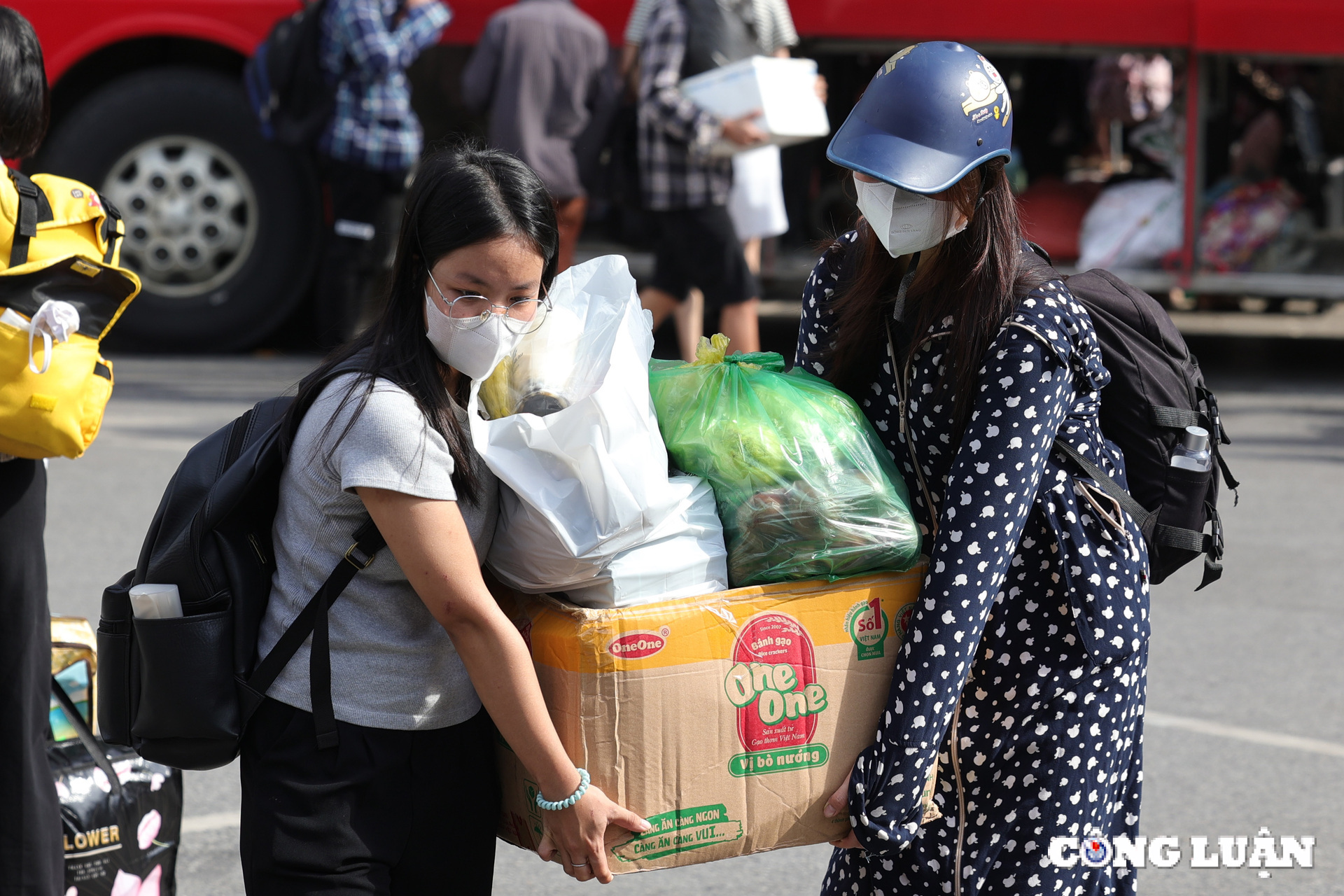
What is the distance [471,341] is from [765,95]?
14.3 feet

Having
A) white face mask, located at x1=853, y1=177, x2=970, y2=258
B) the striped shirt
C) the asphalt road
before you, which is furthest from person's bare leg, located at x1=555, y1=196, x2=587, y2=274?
white face mask, located at x1=853, y1=177, x2=970, y2=258

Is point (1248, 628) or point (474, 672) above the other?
point (474, 672)

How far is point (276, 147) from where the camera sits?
8047 millimetres

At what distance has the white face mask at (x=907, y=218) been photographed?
196cm

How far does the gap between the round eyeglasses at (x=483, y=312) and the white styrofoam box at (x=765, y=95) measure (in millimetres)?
4285

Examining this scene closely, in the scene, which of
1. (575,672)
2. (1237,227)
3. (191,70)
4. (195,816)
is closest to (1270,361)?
(1237,227)

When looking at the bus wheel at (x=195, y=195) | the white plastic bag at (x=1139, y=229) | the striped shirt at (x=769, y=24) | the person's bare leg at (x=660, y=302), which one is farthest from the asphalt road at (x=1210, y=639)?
the striped shirt at (x=769, y=24)

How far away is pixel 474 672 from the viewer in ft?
5.90

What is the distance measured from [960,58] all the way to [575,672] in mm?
949

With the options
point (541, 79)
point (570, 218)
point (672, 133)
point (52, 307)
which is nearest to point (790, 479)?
point (52, 307)

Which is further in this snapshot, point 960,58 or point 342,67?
point 342,67

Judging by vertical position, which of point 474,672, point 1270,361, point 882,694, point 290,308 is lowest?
point 1270,361

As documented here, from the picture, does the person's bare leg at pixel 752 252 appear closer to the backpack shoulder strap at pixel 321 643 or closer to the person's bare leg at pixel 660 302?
the person's bare leg at pixel 660 302

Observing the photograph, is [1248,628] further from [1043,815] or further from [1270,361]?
[1270,361]
